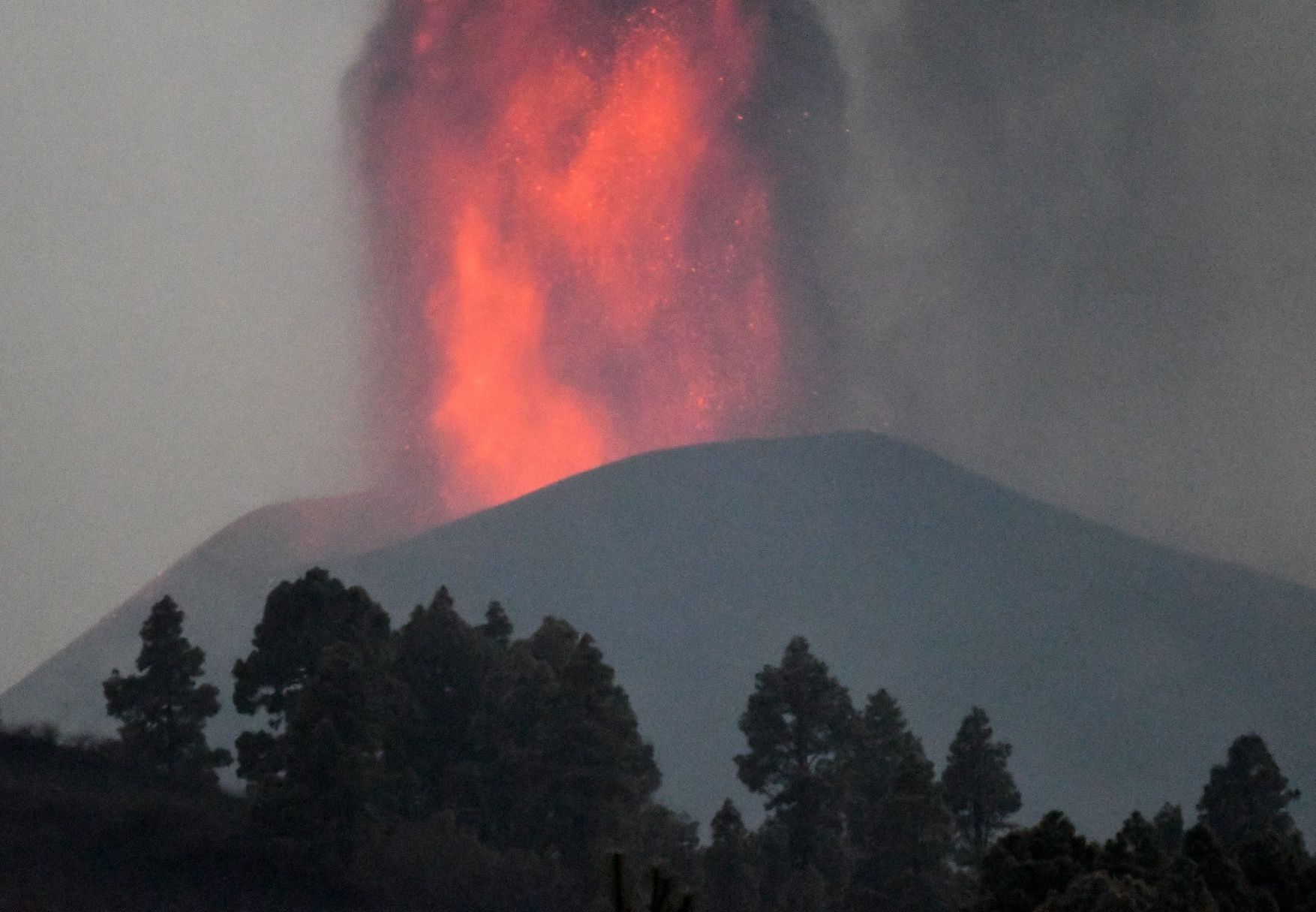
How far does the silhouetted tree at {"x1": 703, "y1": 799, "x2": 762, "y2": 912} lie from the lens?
6950 cm

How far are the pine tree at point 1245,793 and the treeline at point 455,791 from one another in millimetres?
91

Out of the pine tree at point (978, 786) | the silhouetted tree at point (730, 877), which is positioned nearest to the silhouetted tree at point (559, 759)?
the silhouetted tree at point (730, 877)

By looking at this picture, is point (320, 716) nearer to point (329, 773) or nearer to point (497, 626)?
point (329, 773)

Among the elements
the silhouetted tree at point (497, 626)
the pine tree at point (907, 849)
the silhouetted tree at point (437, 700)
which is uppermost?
the silhouetted tree at point (497, 626)

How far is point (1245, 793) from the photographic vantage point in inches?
2721

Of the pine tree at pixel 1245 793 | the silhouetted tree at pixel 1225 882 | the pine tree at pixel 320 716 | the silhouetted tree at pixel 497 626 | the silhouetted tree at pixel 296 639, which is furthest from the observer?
the silhouetted tree at pixel 497 626

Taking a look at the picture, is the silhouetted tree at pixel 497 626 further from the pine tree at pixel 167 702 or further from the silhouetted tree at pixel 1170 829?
the silhouetted tree at pixel 1170 829

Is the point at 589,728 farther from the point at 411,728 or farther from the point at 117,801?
the point at 117,801

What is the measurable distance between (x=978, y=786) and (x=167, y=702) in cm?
3203

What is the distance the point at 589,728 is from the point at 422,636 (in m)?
9.38

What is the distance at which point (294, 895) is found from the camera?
56938mm

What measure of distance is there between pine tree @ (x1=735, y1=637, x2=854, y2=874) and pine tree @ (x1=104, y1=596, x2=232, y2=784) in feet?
70.1

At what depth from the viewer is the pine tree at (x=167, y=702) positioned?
73.4 m

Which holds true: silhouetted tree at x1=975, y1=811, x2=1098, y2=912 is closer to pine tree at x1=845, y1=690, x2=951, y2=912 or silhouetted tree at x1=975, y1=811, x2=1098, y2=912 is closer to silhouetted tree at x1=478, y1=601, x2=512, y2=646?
pine tree at x1=845, y1=690, x2=951, y2=912
